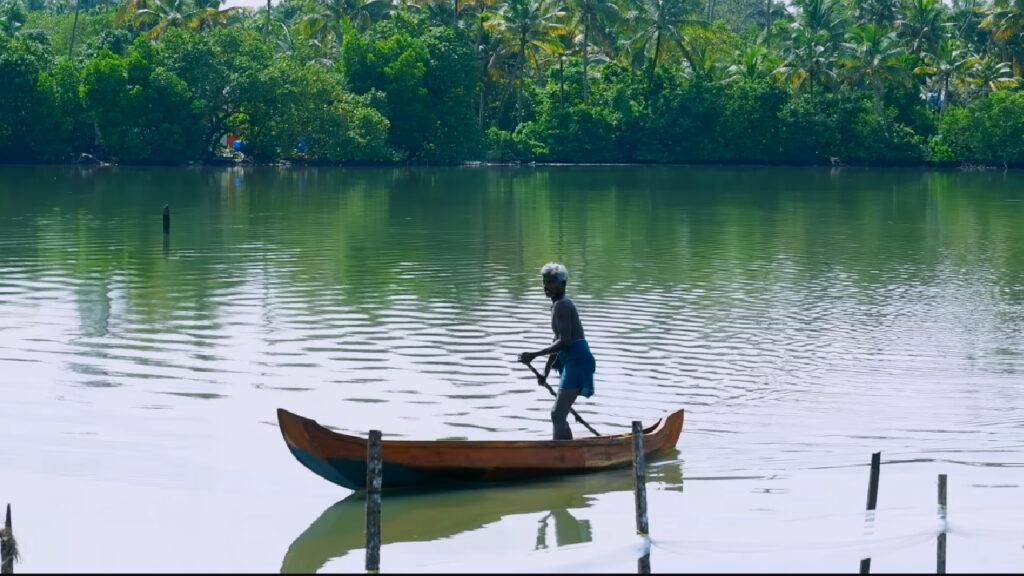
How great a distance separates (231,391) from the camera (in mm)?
23812

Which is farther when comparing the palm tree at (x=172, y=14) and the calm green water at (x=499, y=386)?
the palm tree at (x=172, y=14)

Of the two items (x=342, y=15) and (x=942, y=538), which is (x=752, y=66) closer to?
(x=342, y=15)

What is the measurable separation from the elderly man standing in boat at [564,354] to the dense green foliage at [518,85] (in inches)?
3325

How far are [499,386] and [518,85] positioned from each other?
93.9 meters

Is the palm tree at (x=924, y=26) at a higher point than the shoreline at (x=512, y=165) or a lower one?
higher

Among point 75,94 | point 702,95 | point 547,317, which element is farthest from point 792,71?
point 547,317

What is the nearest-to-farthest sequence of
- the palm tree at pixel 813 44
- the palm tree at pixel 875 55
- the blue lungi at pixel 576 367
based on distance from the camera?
1. the blue lungi at pixel 576 367
2. the palm tree at pixel 875 55
3. the palm tree at pixel 813 44

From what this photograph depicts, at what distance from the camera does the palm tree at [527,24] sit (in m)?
107

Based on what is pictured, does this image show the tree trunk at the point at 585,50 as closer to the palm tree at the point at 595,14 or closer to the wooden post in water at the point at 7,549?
the palm tree at the point at 595,14

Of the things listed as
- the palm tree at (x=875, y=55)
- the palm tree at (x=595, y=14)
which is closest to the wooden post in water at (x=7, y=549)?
the palm tree at (x=595, y=14)

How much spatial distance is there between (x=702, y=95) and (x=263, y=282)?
82807mm

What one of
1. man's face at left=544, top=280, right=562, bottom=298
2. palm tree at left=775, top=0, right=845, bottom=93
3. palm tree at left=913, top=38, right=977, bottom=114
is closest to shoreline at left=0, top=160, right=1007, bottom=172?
palm tree at left=913, top=38, right=977, bottom=114

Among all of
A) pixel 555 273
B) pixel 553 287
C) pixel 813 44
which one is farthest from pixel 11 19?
pixel 555 273

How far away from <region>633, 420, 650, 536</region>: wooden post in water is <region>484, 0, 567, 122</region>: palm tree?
3677 inches
